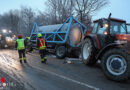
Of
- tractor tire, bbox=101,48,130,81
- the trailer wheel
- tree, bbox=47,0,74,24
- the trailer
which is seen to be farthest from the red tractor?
tree, bbox=47,0,74,24

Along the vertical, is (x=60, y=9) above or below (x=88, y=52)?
above

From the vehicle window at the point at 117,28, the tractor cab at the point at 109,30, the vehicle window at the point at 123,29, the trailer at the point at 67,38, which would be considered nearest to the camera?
the tractor cab at the point at 109,30

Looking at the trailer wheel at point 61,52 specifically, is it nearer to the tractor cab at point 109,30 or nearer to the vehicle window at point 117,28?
the tractor cab at point 109,30

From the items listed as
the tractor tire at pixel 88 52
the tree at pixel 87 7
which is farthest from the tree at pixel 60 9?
the tractor tire at pixel 88 52

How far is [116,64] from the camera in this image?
12.8 feet

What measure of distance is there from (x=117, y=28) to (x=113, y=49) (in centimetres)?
156

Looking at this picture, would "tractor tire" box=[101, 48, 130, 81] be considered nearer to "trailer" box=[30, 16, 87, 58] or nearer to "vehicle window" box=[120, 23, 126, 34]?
"vehicle window" box=[120, 23, 126, 34]

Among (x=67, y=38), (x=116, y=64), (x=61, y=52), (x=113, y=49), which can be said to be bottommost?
(x=61, y=52)

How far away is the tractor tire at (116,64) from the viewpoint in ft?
12.0

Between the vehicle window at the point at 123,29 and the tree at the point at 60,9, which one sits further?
the tree at the point at 60,9

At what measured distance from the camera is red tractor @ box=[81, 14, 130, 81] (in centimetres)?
373

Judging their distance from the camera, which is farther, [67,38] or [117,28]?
[67,38]


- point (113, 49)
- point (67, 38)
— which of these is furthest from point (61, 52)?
point (113, 49)

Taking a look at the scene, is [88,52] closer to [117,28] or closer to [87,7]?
[117,28]
